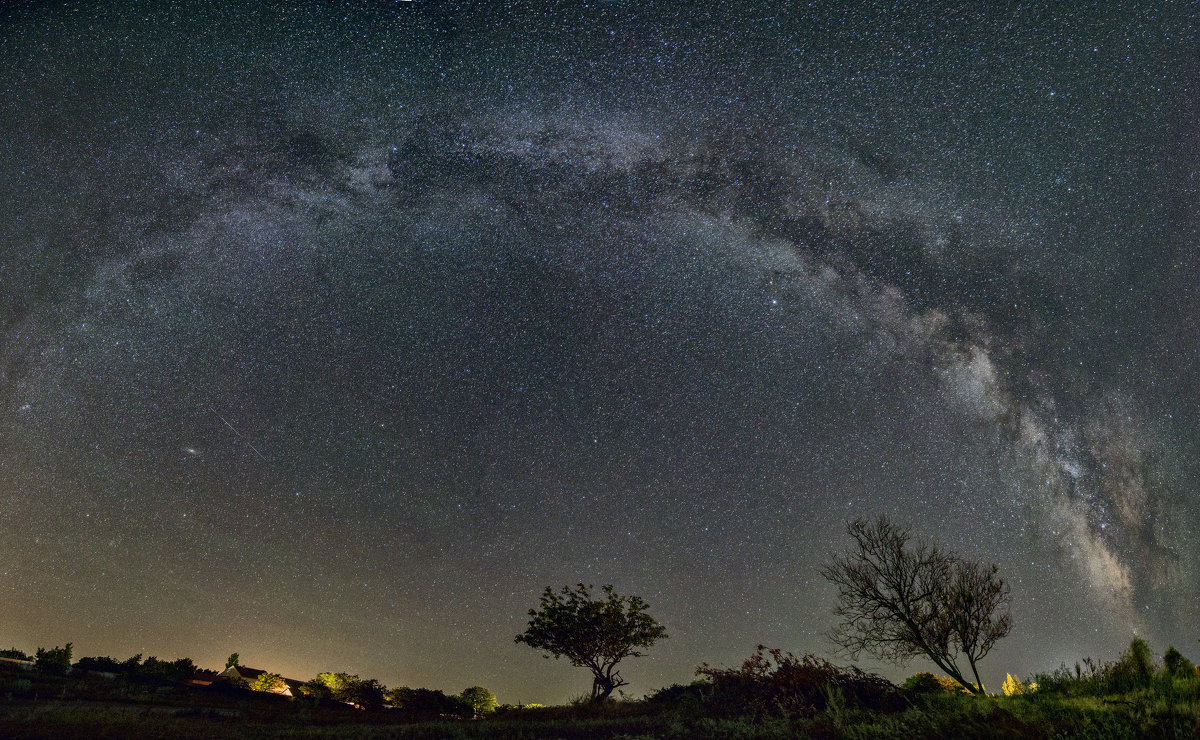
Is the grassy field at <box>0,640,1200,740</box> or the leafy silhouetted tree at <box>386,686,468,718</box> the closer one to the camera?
the grassy field at <box>0,640,1200,740</box>

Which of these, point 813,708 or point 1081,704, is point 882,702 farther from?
point 1081,704

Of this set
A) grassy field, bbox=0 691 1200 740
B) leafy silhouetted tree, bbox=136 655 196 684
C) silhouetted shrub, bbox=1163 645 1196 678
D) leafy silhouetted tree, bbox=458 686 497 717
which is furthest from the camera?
leafy silhouetted tree, bbox=458 686 497 717

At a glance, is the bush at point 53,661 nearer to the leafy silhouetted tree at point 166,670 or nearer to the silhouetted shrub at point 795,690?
the leafy silhouetted tree at point 166,670

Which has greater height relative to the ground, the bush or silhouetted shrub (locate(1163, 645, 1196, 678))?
silhouetted shrub (locate(1163, 645, 1196, 678))

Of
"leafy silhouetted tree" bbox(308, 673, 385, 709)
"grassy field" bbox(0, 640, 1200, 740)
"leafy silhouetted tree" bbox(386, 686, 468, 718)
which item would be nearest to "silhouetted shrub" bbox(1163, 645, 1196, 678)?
"grassy field" bbox(0, 640, 1200, 740)

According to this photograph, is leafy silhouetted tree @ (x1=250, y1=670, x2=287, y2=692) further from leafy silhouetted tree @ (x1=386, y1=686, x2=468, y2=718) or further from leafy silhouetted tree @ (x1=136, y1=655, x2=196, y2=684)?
leafy silhouetted tree @ (x1=386, y1=686, x2=468, y2=718)

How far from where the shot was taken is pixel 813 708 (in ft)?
49.2

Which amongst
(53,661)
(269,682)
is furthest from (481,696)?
(53,661)

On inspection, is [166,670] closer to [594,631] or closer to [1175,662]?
[594,631]

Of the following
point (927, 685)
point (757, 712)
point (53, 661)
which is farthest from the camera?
point (53, 661)

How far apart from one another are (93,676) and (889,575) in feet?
117

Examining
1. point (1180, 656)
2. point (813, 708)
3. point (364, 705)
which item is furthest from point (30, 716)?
point (1180, 656)

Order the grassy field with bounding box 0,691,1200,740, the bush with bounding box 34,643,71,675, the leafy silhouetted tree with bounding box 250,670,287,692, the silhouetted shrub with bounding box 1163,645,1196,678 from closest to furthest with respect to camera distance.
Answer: the grassy field with bounding box 0,691,1200,740 → the silhouetted shrub with bounding box 1163,645,1196,678 → the bush with bounding box 34,643,71,675 → the leafy silhouetted tree with bounding box 250,670,287,692

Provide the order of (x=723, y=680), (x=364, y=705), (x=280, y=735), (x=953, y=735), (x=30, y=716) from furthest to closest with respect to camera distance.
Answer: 1. (x=364, y=705)
2. (x=723, y=680)
3. (x=280, y=735)
4. (x=30, y=716)
5. (x=953, y=735)
